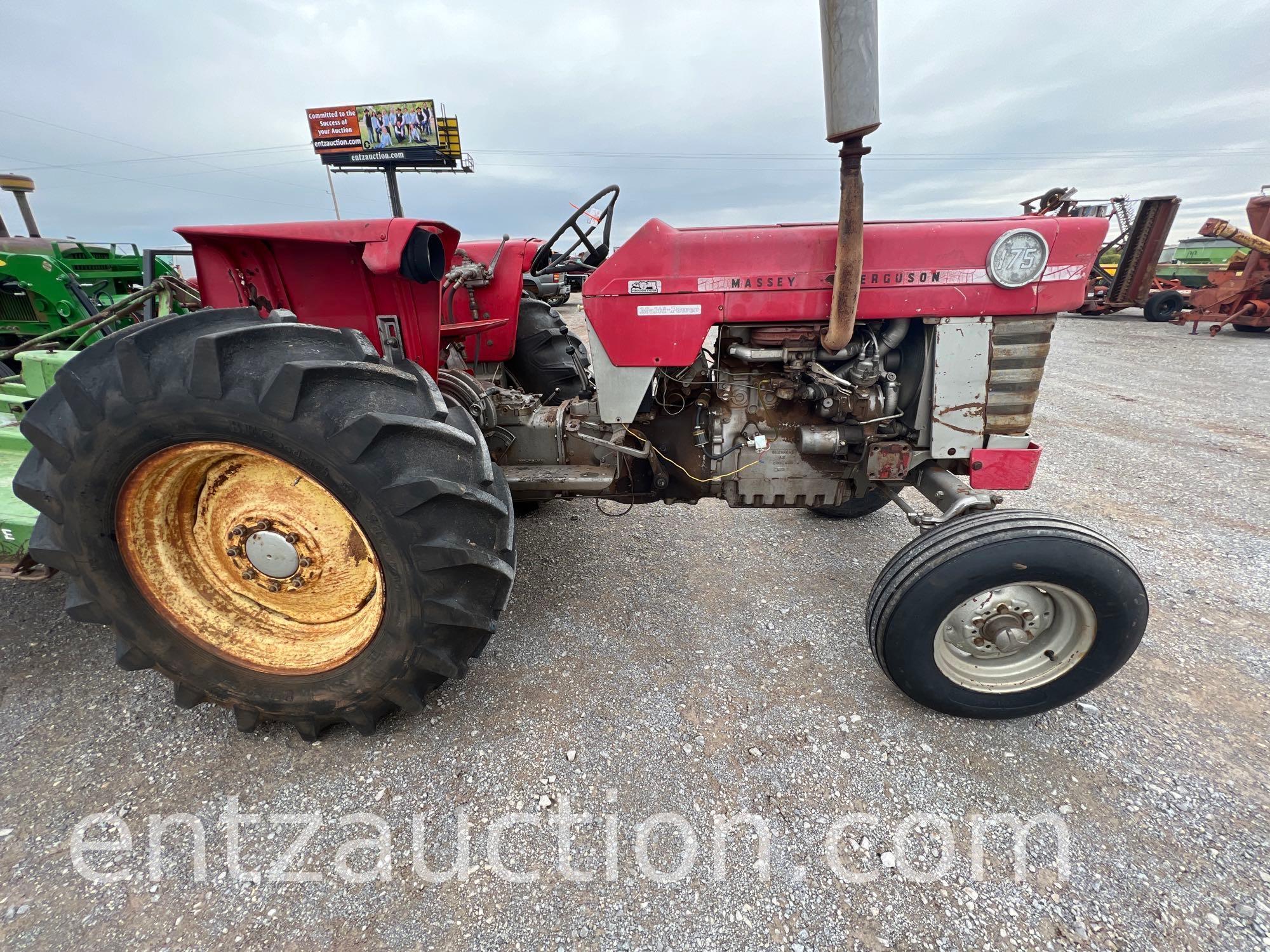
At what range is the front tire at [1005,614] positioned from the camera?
5.16 ft

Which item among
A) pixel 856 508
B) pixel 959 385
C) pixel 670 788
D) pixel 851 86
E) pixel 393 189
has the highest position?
pixel 393 189

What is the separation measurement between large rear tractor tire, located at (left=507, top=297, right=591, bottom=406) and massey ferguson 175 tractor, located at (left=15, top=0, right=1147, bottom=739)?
96 cm

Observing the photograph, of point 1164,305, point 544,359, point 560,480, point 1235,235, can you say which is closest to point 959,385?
point 560,480

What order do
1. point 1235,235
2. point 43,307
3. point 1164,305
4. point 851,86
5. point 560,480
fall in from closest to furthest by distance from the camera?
point 851,86 → point 560,480 → point 43,307 → point 1235,235 → point 1164,305

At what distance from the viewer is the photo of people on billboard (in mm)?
25734

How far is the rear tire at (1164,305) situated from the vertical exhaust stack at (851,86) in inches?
520

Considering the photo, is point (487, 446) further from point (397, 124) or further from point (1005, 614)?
point (397, 124)

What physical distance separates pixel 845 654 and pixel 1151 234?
11.3m

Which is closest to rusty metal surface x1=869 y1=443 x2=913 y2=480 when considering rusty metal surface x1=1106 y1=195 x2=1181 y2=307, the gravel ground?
the gravel ground

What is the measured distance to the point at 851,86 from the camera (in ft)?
4.32

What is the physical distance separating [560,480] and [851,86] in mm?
1448

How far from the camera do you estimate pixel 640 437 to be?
2.14 meters

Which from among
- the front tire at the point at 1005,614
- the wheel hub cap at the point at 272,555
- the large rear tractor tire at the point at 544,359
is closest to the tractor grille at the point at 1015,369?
the front tire at the point at 1005,614

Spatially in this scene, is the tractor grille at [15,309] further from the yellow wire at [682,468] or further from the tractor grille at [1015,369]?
the tractor grille at [1015,369]
